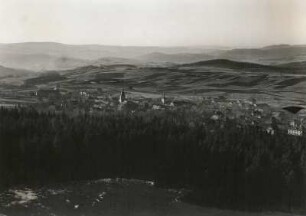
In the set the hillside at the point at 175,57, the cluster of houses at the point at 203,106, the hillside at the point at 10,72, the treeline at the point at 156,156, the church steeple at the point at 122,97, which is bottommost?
the treeline at the point at 156,156

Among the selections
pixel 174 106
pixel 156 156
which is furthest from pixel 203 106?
pixel 156 156

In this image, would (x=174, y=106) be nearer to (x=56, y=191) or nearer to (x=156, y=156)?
(x=156, y=156)

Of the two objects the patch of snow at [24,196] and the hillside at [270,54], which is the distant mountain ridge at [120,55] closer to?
the hillside at [270,54]

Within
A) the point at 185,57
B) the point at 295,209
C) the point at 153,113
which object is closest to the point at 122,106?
the point at 153,113

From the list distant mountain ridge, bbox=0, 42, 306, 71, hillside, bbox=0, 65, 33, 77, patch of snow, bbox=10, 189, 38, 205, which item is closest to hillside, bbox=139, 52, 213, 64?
distant mountain ridge, bbox=0, 42, 306, 71

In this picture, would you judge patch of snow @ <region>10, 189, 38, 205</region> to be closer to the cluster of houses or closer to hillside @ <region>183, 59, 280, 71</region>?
the cluster of houses

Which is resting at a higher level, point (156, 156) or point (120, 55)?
point (120, 55)

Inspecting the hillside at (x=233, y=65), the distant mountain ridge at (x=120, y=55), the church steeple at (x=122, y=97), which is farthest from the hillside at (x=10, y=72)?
the hillside at (x=233, y=65)

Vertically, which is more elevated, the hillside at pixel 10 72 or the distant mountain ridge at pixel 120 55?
the distant mountain ridge at pixel 120 55
